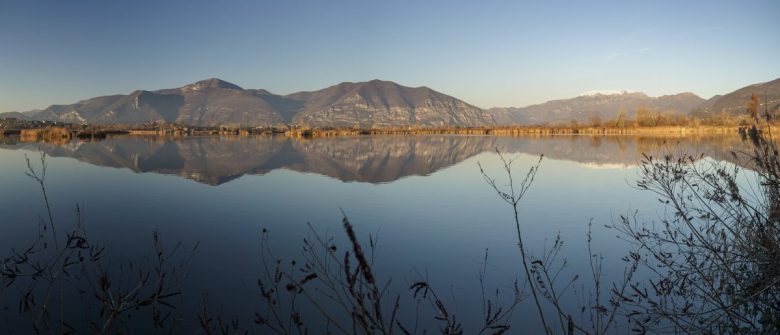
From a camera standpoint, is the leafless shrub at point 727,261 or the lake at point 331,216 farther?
the lake at point 331,216

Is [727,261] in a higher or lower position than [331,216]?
higher

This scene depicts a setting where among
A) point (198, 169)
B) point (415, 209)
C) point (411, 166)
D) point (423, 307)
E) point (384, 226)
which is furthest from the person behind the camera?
point (411, 166)

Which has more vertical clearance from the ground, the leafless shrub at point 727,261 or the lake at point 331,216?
the leafless shrub at point 727,261

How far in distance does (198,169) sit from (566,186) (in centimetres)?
1659

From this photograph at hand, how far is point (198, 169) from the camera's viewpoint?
79.6 ft

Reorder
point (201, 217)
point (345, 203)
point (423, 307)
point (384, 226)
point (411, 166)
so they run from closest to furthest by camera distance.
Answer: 1. point (423, 307)
2. point (384, 226)
3. point (201, 217)
4. point (345, 203)
5. point (411, 166)

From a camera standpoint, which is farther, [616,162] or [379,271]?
[616,162]

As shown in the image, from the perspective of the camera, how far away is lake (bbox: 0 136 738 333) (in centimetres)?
749

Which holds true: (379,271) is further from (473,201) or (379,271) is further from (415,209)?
(473,201)

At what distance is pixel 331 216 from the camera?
40.5 ft

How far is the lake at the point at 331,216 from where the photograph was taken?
295 inches

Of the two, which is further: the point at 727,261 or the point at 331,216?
the point at 331,216

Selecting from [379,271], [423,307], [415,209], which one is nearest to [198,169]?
[415,209]

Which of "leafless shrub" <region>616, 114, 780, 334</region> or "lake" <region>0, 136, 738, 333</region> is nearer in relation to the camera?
"leafless shrub" <region>616, 114, 780, 334</region>
